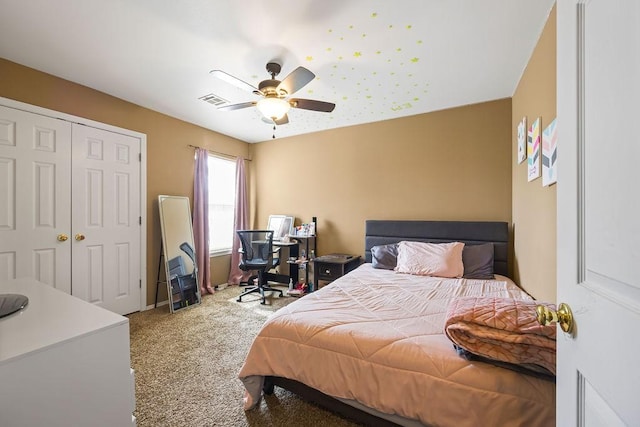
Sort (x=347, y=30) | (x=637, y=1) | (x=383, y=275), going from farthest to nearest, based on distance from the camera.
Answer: (x=383, y=275) → (x=347, y=30) → (x=637, y=1)

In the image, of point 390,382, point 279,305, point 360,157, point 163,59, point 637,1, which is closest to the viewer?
point 637,1

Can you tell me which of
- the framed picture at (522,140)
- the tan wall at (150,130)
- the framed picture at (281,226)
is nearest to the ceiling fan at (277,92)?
the tan wall at (150,130)

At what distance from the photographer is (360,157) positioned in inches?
156

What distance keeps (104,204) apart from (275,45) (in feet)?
8.52

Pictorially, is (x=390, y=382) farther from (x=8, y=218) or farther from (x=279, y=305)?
(x=8, y=218)

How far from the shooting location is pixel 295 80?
2.15m

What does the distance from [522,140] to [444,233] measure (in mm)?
1271

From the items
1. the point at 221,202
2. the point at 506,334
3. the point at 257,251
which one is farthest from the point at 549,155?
the point at 221,202

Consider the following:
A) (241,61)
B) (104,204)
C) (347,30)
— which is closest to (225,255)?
(104,204)

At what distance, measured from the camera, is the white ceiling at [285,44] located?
177cm

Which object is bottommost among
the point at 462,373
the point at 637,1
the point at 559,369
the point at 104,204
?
the point at 462,373

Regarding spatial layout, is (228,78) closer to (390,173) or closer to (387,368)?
(387,368)

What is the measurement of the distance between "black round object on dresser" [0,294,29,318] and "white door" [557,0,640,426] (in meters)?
1.82

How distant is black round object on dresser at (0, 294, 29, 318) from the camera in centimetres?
103
